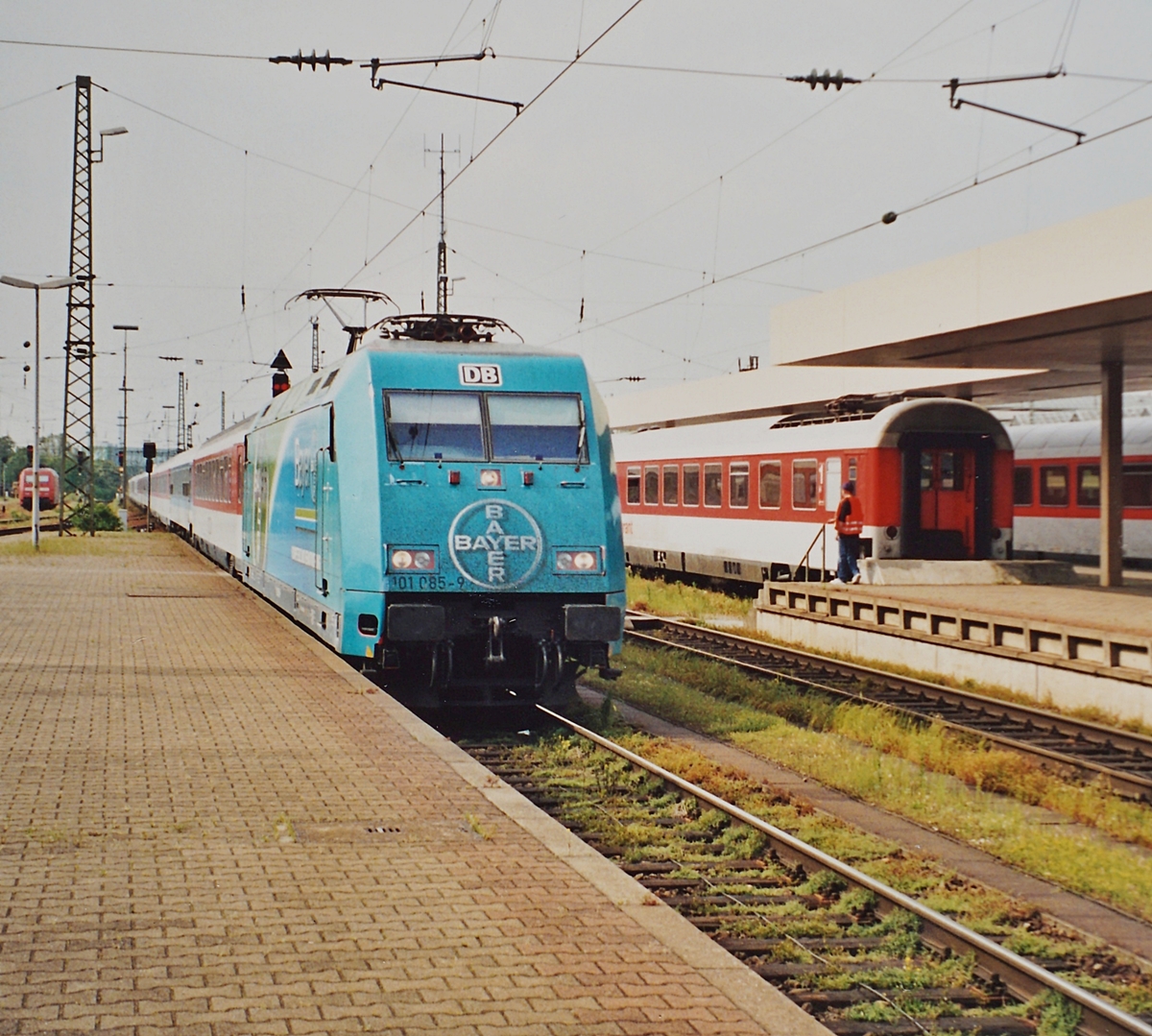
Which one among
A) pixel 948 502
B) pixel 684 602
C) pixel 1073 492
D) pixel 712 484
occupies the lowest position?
pixel 684 602

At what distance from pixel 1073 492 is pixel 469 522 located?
1914cm

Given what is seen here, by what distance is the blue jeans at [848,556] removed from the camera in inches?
838

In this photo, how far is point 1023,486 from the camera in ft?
96.9

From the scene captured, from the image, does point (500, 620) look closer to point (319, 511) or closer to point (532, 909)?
point (319, 511)

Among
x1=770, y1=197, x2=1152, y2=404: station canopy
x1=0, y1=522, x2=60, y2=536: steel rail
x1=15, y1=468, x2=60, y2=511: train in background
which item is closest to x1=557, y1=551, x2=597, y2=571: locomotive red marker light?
x1=770, y1=197, x2=1152, y2=404: station canopy

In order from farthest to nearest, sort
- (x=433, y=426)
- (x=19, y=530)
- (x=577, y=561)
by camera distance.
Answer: (x=19, y=530), (x=433, y=426), (x=577, y=561)

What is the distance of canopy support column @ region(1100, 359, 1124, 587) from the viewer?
20.0 meters

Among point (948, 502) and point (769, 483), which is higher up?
point (769, 483)

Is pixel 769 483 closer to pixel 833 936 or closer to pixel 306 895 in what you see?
pixel 833 936

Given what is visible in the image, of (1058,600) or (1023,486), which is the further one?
(1023,486)

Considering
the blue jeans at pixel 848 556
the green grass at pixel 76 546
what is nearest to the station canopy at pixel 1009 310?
the blue jeans at pixel 848 556

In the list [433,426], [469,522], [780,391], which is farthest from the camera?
[780,391]

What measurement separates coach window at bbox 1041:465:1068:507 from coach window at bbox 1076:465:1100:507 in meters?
0.40

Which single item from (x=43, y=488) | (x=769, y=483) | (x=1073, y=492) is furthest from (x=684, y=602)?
(x=43, y=488)
